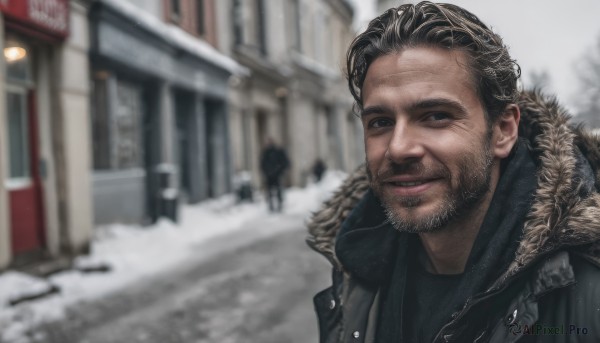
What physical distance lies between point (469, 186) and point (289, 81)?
21.4 meters

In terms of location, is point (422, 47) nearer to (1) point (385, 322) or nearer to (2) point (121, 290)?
(1) point (385, 322)

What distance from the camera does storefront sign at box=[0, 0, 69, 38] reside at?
7.34 m

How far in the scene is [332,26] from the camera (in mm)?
30875

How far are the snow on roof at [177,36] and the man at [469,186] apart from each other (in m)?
9.07

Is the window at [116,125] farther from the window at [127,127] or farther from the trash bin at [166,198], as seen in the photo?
the trash bin at [166,198]

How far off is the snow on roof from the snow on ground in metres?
3.94

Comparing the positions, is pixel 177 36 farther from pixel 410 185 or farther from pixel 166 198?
pixel 410 185

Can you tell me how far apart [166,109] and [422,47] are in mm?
12261

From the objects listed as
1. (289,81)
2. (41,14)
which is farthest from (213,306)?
(289,81)

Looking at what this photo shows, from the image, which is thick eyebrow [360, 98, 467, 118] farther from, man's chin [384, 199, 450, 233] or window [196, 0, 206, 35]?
window [196, 0, 206, 35]

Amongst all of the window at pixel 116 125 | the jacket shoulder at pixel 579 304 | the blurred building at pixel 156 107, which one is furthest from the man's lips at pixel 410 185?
the window at pixel 116 125

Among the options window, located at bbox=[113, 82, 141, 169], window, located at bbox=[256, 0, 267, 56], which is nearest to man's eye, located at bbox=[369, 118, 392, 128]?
window, located at bbox=[113, 82, 141, 169]

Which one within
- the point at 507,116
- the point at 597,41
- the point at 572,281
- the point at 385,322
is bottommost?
the point at 385,322

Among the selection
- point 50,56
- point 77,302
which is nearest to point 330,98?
point 50,56
